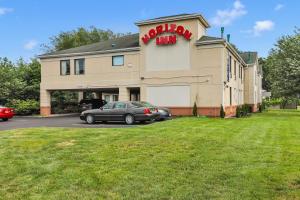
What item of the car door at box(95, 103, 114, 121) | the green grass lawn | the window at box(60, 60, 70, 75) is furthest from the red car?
the green grass lawn

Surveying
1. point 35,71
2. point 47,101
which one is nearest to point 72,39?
point 35,71

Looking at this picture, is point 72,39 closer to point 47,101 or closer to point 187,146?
point 47,101

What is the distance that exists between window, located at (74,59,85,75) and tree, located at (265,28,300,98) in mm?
17577

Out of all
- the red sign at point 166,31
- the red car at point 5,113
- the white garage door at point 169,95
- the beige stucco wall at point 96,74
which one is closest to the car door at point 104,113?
the white garage door at point 169,95

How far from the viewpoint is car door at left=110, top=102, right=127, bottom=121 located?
68.9 ft

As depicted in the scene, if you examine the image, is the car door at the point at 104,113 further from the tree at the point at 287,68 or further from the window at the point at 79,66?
the tree at the point at 287,68

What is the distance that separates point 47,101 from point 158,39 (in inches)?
485

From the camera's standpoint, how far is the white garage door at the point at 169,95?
2762 centimetres

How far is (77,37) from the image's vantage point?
64.4 m

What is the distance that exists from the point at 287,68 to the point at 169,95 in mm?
11959

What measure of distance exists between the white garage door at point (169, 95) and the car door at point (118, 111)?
24.6 feet

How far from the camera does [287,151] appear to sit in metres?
10.0

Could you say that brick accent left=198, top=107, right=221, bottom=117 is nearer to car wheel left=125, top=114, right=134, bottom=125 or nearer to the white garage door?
the white garage door

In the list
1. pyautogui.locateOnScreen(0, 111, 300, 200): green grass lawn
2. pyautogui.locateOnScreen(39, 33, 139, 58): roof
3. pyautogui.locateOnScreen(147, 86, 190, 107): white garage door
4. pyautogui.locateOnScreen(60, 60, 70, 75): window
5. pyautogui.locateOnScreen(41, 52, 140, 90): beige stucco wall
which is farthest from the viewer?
pyautogui.locateOnScreen(60, 60, 70, 75): window
